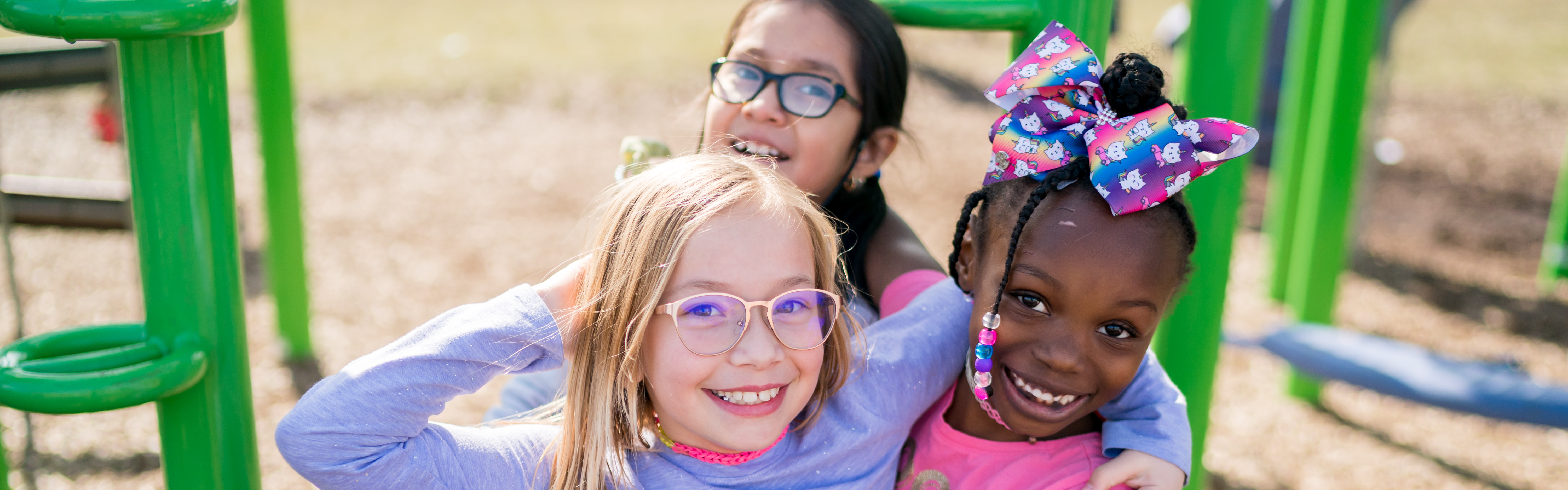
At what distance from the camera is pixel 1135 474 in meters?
1.51

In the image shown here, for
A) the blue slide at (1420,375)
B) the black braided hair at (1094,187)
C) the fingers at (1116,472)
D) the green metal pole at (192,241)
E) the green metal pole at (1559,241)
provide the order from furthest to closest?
the green metal pole at (1559,241)
the blue slide at (1420,375)
the fingers at (1116,472)
the black braided hair at (1094,187)
the green metal pole at (192,241)

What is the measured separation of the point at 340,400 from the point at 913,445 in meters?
0.85

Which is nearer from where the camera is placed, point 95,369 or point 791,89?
point 95,369

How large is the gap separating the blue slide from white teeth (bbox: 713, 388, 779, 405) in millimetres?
2236

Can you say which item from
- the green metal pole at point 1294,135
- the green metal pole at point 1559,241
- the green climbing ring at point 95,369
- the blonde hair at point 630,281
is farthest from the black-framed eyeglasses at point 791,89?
the green metal pole at point 1559,241

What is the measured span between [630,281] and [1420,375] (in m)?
2.44

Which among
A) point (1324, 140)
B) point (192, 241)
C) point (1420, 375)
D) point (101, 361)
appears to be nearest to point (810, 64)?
point (192, 241)

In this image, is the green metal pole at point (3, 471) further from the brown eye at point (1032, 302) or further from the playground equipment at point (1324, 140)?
the playground equipment at point (1324, 140)

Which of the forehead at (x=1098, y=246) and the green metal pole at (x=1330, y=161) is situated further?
the green metal pole at (x=1330, y=161)

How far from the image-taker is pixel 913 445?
166 cm

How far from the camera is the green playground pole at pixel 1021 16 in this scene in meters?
1.73

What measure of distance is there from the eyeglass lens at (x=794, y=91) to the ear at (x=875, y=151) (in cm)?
15

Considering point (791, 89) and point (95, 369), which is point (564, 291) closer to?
point (95, 369)

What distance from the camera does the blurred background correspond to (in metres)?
3.42
